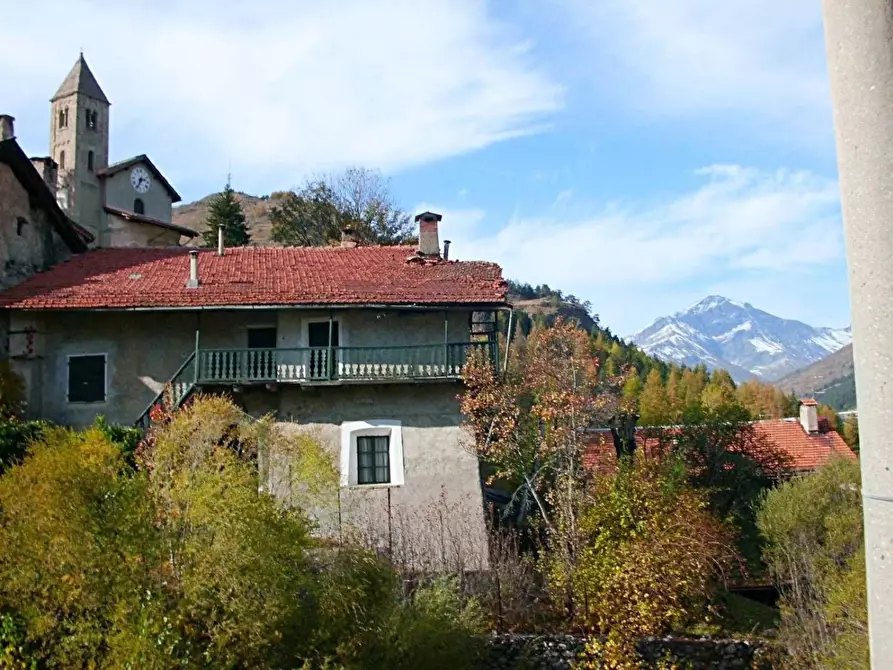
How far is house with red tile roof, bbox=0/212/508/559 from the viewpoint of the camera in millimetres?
19328

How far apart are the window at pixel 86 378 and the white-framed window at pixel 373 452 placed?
591 cm

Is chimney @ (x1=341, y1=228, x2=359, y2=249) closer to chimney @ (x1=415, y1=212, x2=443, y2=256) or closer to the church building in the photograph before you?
chimney @ (x1=415, y1=212, x2=443, y2=256)

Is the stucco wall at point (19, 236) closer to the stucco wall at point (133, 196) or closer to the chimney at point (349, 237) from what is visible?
the chimney at point (349, 237)

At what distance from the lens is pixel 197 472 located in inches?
454

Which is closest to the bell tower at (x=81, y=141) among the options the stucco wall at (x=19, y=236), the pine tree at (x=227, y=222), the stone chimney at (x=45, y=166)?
→ the pine tree at (x=227, y=222)

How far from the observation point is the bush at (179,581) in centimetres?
984

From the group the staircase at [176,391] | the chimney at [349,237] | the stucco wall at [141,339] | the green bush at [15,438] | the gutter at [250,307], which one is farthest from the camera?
the chimney at [349,237]

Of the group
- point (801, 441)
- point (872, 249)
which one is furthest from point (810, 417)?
point (872, 249)

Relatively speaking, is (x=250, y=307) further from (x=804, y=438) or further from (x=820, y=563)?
(x=804, y=438)

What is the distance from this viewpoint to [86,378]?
20297mm

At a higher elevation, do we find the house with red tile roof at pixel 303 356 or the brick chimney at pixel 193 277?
the brick chimney at pixel 193 277

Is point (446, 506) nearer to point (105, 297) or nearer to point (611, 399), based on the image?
point (611, 399)

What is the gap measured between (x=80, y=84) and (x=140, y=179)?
5.29m

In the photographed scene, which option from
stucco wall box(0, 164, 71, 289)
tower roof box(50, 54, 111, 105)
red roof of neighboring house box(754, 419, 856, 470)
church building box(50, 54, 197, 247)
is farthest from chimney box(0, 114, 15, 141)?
red roof of neighboring house box(754, 419, 856, 470)
